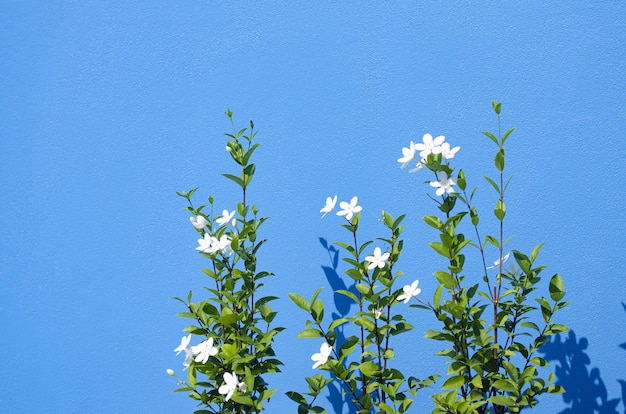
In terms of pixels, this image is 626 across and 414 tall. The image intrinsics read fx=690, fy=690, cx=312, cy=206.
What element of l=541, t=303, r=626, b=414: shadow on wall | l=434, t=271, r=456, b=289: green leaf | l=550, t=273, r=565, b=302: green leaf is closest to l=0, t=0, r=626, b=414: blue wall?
l=541, t=303, r=626, b=414: shadow on wall

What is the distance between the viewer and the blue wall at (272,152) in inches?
77.6

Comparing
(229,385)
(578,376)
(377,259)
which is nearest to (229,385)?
(229,385)

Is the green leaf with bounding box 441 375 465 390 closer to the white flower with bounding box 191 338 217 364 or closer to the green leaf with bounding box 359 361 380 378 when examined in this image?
the green leaf with bounding box 359 361 380 378

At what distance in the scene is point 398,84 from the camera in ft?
6.80

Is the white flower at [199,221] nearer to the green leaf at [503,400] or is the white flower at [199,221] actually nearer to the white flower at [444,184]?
the white flower at [444,184]

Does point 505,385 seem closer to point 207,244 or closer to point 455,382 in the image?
point 455,382

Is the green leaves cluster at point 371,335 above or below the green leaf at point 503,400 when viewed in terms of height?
above

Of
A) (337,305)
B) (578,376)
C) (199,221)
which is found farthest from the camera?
(337,305)

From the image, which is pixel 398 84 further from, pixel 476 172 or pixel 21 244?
pixel 21 244

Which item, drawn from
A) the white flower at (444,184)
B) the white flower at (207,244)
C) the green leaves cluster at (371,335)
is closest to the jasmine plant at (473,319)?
the white flower at (444,184)

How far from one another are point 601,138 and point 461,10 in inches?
21.6

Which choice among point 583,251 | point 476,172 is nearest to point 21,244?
point 476,172

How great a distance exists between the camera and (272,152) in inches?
84.5

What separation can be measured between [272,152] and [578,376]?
3.64 feet
